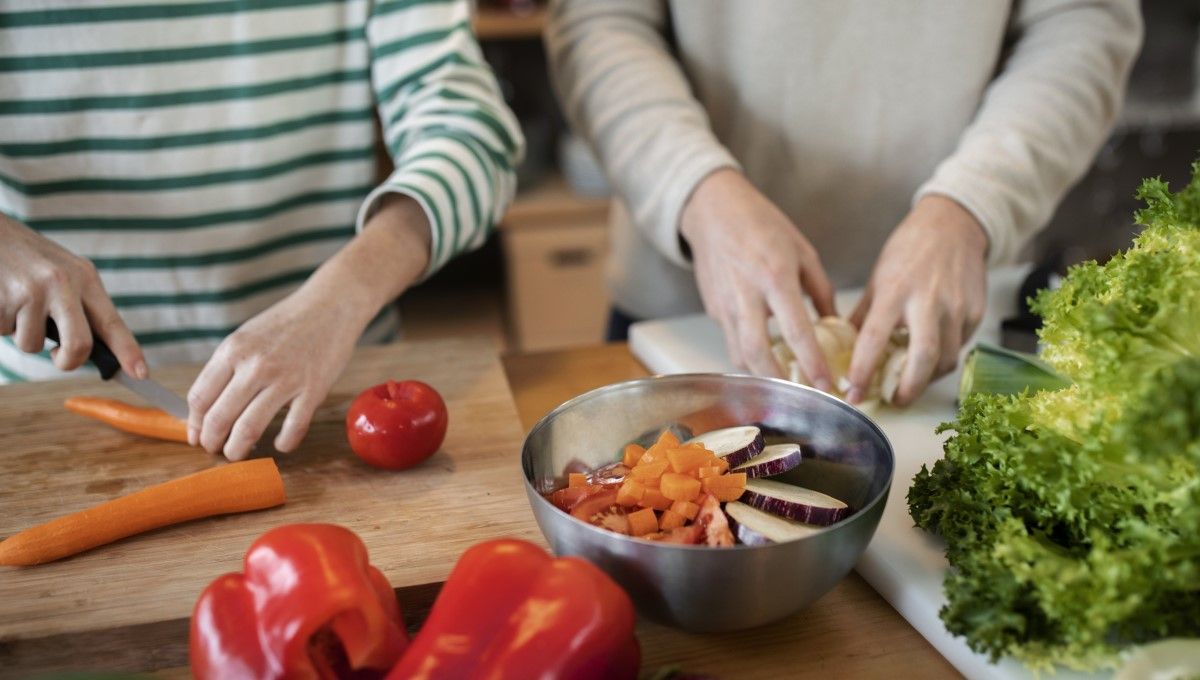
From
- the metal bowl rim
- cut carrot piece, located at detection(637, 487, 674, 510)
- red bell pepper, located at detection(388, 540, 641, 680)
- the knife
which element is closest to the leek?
the metal bowl rim

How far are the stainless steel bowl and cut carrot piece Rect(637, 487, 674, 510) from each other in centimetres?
7

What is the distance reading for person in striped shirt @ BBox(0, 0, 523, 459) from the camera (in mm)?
1186

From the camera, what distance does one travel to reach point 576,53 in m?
1.43

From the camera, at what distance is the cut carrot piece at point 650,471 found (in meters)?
0.79

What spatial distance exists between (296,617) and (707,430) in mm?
457

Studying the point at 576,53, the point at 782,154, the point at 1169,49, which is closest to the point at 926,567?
the point at 782,154

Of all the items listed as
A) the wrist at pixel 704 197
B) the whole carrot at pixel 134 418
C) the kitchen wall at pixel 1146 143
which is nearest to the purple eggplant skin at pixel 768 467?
the wrist at pixel 704 197

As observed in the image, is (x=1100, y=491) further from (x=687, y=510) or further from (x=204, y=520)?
(x=204, y=520)

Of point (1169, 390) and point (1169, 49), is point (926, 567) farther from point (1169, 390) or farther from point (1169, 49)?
point (1169, 49)

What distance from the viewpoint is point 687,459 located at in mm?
792

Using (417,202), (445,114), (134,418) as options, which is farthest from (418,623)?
(445,114)

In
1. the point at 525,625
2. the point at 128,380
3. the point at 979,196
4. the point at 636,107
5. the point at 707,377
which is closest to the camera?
the point at 525,625

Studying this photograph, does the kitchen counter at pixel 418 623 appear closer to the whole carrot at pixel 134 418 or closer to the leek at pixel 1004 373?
the whole carrot at pixel 134 418

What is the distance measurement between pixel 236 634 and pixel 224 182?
0.78m
